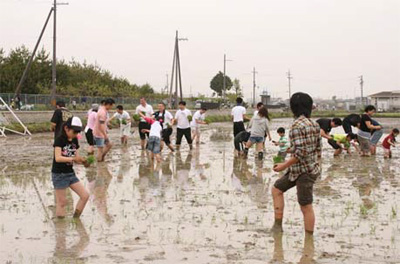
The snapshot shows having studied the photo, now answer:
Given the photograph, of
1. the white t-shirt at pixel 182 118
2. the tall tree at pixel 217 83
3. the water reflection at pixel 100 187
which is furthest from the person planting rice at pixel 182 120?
the tall tree at pixel 217 83

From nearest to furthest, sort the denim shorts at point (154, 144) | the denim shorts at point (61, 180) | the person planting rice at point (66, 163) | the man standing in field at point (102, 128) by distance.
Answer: the person planting rice at point (66, 163)
the denim shorts at point (61, 180)
the man standing in field at point (102, 128)
the denim shorts at point (154, 144)

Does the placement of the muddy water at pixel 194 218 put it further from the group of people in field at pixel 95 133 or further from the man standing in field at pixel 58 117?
the man standing in field at pixel 58 117

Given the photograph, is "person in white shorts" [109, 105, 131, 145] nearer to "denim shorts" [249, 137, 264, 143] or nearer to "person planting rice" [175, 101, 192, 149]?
"person planting rice" [175, 101, 192, 149]

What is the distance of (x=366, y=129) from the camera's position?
1545cm

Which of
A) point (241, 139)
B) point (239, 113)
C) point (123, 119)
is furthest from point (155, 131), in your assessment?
point (123, 119)

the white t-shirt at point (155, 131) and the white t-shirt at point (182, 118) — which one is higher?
the white t-shirt at point (182, 118)

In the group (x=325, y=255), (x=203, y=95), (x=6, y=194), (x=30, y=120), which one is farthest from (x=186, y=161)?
(x=203, y=95)

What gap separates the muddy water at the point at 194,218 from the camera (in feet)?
19.5

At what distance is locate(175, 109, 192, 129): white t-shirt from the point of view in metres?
17.5

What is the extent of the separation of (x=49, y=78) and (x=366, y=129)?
50.1m

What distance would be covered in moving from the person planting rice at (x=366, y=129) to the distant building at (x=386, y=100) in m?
82.0

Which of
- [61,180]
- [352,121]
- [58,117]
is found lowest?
[61,180]

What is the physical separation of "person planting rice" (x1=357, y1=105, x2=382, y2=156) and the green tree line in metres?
44.9

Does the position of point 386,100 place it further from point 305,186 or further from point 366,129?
point 305,186
